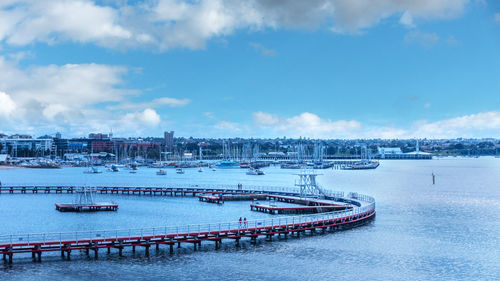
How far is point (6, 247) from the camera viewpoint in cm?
3131

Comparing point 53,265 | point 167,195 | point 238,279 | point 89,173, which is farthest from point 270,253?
point 89,173

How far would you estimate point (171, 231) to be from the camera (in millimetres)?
41938

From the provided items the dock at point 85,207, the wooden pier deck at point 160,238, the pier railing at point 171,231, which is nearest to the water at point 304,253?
the wooden pier deck at point 160,238

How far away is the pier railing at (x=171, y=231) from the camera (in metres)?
33.9

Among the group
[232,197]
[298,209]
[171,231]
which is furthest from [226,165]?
[171,231]

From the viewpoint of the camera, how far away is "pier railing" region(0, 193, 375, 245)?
3391 centimetres

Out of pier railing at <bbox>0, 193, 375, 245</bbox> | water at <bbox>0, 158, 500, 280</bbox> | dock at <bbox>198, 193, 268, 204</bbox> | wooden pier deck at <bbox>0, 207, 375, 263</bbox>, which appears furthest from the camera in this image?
dock at <bbox>198, 193, 268, 204</bbox>

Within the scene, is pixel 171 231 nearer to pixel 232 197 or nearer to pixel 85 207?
pixel 85 207

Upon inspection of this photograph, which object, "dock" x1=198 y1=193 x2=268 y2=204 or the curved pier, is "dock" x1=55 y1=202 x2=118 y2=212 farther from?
the curved pier

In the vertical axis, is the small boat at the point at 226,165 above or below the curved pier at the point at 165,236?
above

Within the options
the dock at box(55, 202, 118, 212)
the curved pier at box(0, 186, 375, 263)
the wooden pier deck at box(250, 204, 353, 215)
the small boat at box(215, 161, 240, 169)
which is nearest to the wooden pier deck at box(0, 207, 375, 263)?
the curved pier at box(0, 186, 375, 263)

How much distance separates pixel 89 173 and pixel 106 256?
436ft

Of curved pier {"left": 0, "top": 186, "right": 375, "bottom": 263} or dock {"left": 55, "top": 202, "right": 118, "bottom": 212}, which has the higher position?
dock {"left": 55, "top": 202, "right": 118, "bottom": 212}

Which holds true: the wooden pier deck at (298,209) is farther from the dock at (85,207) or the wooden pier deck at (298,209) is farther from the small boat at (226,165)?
the small boat at (226,165)
